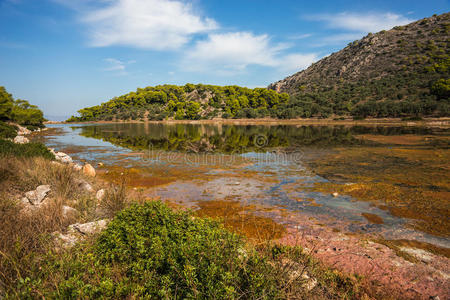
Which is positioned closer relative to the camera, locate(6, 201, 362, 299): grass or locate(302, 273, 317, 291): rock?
locate(6, 201, 362, 299): grass

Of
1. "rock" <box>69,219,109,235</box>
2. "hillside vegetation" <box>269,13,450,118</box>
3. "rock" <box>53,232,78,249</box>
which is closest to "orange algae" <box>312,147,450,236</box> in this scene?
"rock" <box>69,219,109,235</box>

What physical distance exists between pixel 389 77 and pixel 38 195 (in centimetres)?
8392

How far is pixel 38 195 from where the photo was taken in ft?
19.4

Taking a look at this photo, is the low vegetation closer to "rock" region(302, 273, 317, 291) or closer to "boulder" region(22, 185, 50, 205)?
"boulder" region(22, 185, 50, 205)

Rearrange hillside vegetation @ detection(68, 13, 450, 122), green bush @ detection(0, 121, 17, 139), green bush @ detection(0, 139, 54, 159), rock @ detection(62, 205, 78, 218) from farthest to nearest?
1. hillside vegetation @ detection(68, 13, 450, 122)
2. green bush @ detection(0, 121, 17, 139)
3. green bush @ detection(0, 139, 54, 159)
4. rock @ detection(62, 205, 78, 218)

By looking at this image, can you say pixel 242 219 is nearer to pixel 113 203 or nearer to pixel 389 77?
pixel 113 203

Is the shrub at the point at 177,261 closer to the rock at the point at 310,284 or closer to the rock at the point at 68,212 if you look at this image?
the rock at the point at 310,284

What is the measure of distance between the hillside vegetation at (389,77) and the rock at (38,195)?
5946 cm

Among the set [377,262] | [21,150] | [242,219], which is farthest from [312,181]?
[21,150]

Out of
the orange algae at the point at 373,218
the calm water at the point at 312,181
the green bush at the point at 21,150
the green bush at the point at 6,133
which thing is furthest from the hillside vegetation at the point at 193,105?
the orange algae at the point at 373,218

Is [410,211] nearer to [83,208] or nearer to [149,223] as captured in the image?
[149,223]

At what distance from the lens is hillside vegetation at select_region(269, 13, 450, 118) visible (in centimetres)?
5000

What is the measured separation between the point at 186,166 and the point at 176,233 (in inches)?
379

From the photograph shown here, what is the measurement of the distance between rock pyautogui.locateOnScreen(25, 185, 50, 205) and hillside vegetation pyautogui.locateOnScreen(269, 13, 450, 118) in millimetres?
59463
